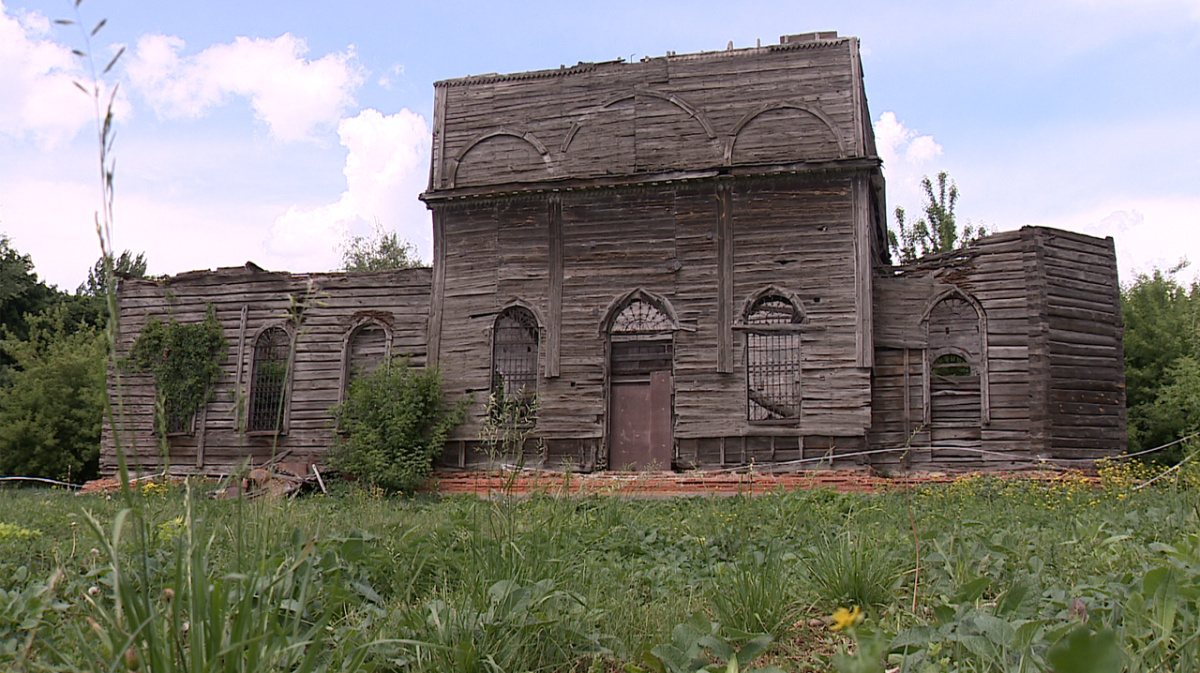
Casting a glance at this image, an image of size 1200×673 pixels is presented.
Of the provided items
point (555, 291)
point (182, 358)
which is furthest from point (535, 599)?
point (182, 358)

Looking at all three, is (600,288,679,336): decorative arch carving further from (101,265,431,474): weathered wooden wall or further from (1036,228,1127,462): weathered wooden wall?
(1036,228,1127,462): weathered wooden wall

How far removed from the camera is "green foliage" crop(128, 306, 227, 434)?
20.0m

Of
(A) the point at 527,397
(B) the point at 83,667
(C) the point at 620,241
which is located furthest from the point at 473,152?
(B) the point at 83,667

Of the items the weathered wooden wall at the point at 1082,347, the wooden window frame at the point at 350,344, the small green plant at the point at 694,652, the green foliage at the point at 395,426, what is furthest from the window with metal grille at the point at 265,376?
the small green plant at the point at 694,652

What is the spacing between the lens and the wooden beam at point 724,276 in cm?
1720

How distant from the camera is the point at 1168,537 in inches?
211

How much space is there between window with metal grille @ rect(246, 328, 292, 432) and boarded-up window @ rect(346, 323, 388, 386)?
1.61m

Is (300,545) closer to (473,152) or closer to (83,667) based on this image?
(83,667)

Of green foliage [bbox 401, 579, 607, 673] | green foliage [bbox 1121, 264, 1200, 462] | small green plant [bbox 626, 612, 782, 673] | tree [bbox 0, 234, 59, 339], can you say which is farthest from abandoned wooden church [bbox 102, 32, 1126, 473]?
tree [bbox 0, 234, 59, 339]

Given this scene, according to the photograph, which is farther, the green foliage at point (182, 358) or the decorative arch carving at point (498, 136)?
the green foliage at point (182, 358)

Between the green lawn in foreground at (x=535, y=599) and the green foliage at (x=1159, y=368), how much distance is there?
19.0m

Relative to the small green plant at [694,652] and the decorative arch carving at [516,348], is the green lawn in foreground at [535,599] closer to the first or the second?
the small green plant at [694,652]

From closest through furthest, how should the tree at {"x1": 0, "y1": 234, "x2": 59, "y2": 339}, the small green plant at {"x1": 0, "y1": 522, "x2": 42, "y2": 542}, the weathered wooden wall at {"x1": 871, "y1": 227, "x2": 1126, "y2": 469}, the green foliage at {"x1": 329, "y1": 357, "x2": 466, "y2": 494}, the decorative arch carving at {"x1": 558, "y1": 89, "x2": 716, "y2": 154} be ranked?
the small green plant at {"x1": 0, "y1": 522, "x2": 42, "y2": 542} → the weathered wooden wall at {"x1": 871, "y1": 227, "x2": 1126, "y2": 469} → the green foliage at {"x1": 329, "y1": 357, "x2": 466, "y2": 494} → the decorative arch carving at {"x1": 558, "y1": 89, "x2": 716, "y2": 154} → the tree at {"x1": 0, "y1": 234, "x2": 59, "y2": 339}

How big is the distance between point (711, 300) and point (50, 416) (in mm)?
19830
